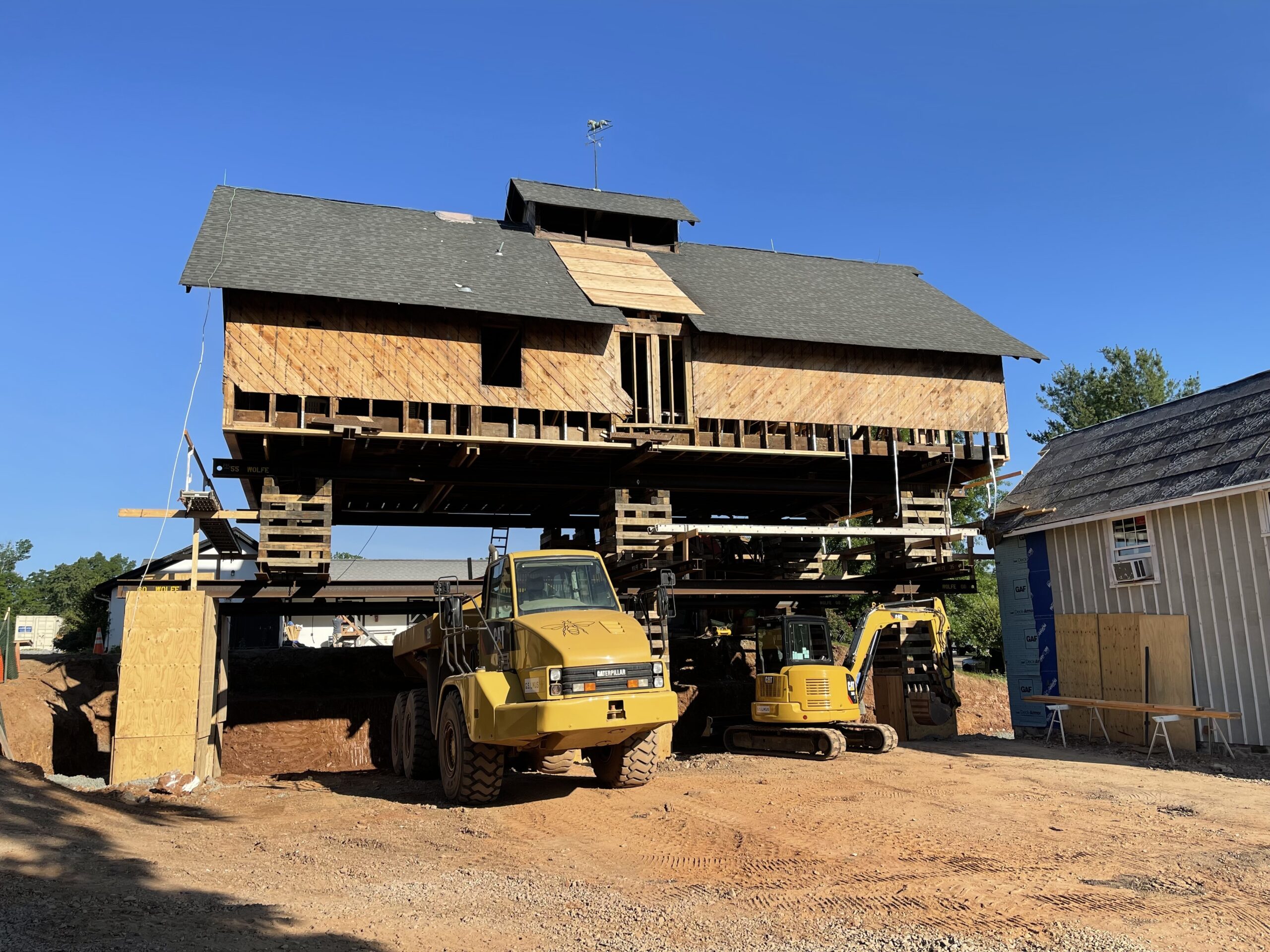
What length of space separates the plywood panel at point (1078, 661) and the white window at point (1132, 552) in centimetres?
125

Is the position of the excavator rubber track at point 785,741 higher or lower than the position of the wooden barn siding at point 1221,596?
lower

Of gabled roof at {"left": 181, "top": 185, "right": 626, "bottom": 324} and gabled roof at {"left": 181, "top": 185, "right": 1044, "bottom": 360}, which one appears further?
gabled roof at {"left": 181, "top": 185, "right": 1044, "bottom": 360}

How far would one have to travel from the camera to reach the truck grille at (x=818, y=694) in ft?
61.4

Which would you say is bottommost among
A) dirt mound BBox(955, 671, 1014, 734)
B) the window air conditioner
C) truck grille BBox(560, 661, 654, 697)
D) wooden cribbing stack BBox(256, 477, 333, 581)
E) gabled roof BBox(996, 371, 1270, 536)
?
dirt mound BBox(955, 671, 1014, 734)

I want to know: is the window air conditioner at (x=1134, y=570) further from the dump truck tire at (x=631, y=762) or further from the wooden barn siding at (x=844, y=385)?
the dump truck tire at (x=631, y=762)

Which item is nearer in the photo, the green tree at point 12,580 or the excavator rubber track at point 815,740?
the excavator rubber track at point 815,740

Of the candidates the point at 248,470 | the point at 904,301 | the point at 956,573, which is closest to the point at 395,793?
the point at 248,470

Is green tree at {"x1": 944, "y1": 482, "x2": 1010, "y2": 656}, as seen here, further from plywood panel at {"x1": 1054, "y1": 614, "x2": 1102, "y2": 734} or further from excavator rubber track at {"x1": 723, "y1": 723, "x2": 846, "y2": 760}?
excavator rubber track at {"x1": 723, "y1": 723, "x2": 846, "y2": 760}

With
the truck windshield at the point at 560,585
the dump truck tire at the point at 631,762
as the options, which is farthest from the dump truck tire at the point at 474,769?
the truck windshield at the point at 560,585

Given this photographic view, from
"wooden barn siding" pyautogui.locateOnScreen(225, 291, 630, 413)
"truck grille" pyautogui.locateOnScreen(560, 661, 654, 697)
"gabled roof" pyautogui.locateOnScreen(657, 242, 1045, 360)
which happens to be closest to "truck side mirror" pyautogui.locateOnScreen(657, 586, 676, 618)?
"truck grille" pyautogui.locateOnScreen(560, 661, 654, 697)

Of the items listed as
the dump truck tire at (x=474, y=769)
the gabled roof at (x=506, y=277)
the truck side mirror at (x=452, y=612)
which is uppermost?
the gabled roof at (x=506, y=277)

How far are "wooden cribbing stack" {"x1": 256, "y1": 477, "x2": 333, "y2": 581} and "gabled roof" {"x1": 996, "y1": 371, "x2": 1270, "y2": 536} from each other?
16.2m

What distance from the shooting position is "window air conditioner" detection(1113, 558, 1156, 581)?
67.4 ft

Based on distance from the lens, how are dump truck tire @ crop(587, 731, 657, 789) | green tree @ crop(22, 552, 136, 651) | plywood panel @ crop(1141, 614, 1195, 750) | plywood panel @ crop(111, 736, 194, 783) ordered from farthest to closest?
1. green tree @ crop(22, 552, 136, 651)
2. plywood panel @ crop(1141, 614, 1195, 750)
3. plywood panel @ crop(111, 736, 194, 783)
4. dump truck tire @ crop(587, 731, 657, 789)
